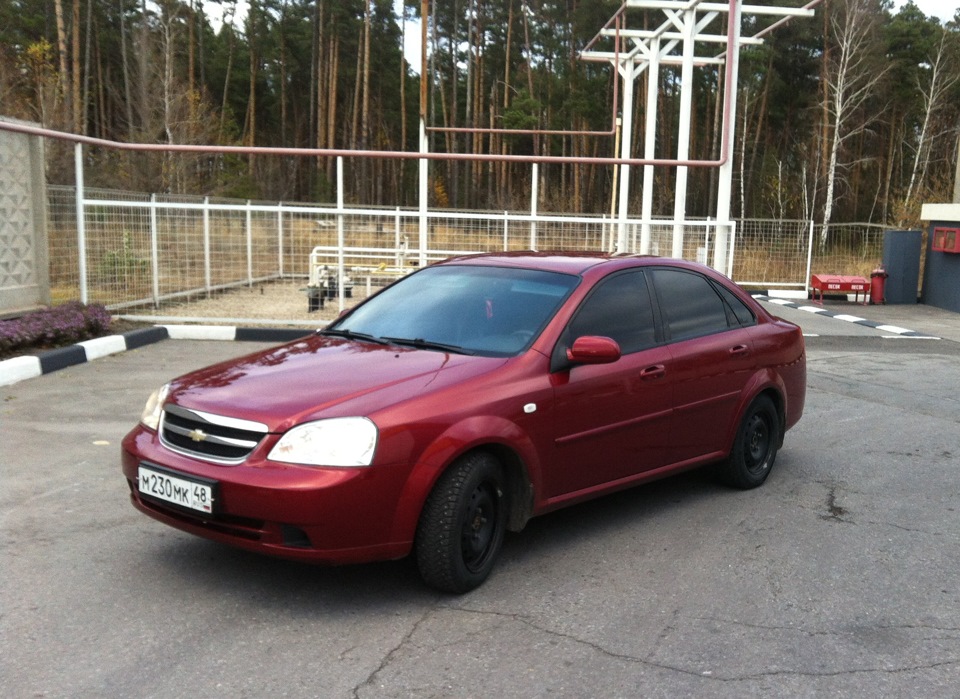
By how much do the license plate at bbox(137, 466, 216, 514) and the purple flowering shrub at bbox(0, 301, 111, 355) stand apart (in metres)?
6.02

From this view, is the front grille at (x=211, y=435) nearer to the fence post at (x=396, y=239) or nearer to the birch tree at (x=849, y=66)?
the fence post at (x=396, y=239)

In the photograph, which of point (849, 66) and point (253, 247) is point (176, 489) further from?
point (849, 66)

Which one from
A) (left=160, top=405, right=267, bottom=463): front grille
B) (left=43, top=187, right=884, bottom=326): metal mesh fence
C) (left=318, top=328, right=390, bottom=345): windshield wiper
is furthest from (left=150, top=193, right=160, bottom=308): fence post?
(left=160, top=405, right=267, bottom=463): front grille

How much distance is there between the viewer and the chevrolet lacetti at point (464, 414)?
369cm

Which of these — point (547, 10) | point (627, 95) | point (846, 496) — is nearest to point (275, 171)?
point (547, 10)

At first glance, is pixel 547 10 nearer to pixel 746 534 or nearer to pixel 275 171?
pixel 275 171

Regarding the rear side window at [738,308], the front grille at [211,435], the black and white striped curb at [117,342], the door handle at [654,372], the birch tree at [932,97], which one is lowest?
the black and white striped curb at [117,342]

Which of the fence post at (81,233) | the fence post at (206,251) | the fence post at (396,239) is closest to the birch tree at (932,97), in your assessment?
the fence post at (396,239)

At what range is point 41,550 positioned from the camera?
440 centimetres

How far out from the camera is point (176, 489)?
3844mm

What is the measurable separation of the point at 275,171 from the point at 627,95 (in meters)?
22.4

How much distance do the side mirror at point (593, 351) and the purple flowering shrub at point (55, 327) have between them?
6943mm

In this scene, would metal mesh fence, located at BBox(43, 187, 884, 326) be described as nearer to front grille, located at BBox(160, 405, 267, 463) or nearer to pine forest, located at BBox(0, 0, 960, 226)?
front grille, located at BBox(160, 405, 267, 463)

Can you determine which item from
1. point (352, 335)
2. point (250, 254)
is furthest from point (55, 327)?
point (352, 335)
